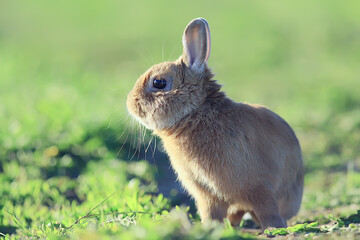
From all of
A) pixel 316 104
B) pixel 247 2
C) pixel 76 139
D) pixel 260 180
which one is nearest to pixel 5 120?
pixel 76 139

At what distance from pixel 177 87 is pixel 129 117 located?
2.81ft

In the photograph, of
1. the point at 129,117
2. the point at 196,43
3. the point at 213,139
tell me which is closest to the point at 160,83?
the point at 196,43

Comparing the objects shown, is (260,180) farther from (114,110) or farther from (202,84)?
(114,110)

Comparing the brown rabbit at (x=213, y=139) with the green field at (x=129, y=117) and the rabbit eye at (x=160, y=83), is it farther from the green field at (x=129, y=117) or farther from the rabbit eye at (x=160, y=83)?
the green field at (x=129, y=117)

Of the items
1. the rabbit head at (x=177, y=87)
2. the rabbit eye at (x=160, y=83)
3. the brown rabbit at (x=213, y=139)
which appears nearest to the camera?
the brown rabbit at (x=213, y=139)

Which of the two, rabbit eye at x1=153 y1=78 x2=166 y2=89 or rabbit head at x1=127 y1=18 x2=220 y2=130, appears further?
rabbit eye at x1=153 y1=78 x2=166 y2=89

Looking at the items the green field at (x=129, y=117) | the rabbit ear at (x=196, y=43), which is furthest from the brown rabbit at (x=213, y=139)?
the green field at (x=129, y=117)

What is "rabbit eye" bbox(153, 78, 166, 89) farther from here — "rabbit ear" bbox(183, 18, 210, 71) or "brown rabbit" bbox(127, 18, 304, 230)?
"rabbit ear" bbox(183, 18, 210, 71)

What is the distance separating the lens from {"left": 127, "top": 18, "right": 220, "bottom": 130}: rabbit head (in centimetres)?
396

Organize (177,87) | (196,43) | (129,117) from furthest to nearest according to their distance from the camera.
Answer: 1. (129,117)
2. (196,43)
3. (177,87)

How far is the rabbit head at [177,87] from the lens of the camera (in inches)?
156

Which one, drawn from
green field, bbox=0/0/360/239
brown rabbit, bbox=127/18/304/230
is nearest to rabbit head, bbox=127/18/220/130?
brown rabbit, bbox=127/18/304/230

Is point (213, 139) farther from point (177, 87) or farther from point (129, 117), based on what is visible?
point (129, 117)

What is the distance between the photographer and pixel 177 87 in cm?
401
